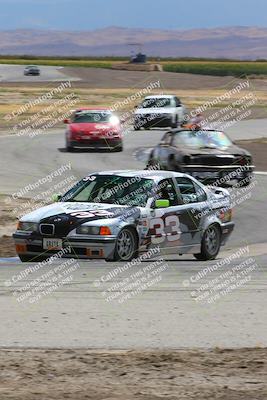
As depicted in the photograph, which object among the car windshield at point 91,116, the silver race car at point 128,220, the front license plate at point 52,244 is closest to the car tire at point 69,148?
the car windshield at point 91,116

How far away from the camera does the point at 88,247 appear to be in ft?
43.2

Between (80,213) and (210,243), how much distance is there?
2.42 meters

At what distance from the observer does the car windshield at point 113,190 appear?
13992 millimetres

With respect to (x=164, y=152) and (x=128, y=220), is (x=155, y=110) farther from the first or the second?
(x=128, y=220)

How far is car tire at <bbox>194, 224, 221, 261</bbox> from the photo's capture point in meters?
14.7

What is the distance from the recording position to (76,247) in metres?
13.2

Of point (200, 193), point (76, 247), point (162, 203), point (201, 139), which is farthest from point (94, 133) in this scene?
point (76, 247)

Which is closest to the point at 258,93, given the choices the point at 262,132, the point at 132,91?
the point at 132,91

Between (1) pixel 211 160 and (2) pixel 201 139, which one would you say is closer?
(1) pixel 211 160

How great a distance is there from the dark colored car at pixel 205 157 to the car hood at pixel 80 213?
1021cm

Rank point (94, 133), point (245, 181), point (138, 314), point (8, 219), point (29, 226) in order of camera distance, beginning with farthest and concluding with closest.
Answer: point (94, 133) < point (245, 181) < point (8, 219) < point (29, 226) < point (138, 314)

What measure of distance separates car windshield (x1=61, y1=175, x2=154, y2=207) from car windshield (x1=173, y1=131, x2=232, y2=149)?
33.2 feet

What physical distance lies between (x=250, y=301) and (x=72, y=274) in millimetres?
2372

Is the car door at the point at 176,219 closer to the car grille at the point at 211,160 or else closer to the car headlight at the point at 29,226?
the car headlight at the point at 29,226
